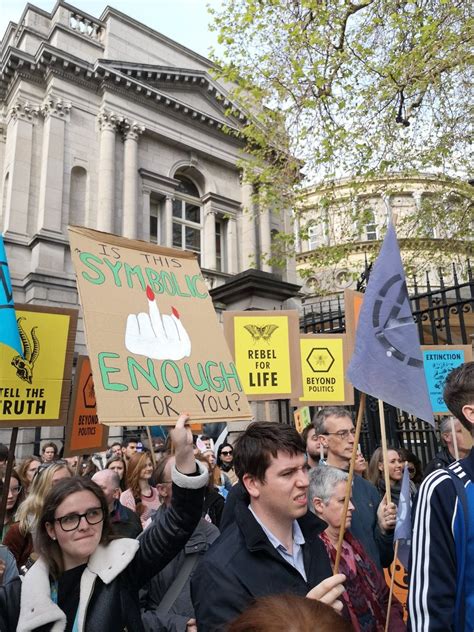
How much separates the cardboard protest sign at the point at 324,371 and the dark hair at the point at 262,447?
4098mm

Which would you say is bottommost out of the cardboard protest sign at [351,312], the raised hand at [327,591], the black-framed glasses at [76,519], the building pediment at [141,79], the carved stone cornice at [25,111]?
the raised hand at [327,591]

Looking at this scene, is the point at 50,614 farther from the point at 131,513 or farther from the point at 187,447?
the point at 131,513

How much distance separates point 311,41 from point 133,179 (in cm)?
967

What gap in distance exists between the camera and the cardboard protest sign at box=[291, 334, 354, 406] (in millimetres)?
6387

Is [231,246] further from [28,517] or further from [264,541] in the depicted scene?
[264,541]

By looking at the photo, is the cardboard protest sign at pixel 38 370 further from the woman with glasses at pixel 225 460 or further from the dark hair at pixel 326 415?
the woman with glasses at pixel 225 460

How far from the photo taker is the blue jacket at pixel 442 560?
1.74 m

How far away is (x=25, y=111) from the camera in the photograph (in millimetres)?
15891

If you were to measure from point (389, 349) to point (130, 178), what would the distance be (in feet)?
52.5

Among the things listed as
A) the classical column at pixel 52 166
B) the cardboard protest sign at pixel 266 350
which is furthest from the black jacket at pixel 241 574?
the classical column at pixel 52 166

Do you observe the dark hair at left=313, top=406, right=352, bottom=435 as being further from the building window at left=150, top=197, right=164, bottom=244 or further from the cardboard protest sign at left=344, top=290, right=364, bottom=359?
the building window at left=150, top=197, right=164, bottom=244

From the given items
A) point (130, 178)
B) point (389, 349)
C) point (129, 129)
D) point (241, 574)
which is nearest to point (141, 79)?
point (129, 129)

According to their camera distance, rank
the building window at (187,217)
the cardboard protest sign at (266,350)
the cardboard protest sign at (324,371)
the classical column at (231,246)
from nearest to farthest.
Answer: the cardboard protest sign at (266,350)
the cardboard protest sign at (324,371)
the building window at (187,217)
the classical column at (231,246)

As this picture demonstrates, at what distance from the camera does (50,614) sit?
1.96m
